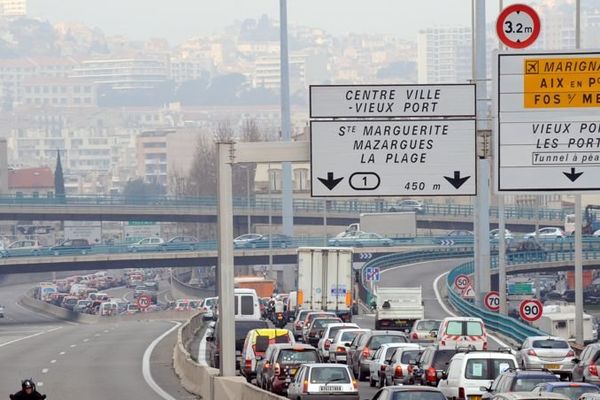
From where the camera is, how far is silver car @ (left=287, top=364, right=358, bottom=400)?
3738 centimetres

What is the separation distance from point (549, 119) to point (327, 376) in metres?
8.61

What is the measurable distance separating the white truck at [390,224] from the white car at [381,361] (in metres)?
105

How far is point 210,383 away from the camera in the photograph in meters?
39.8

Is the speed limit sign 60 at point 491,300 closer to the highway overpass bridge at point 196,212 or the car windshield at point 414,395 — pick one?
the car windshield at point 414,395

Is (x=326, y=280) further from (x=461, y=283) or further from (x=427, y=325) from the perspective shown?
(x=427, y=325)

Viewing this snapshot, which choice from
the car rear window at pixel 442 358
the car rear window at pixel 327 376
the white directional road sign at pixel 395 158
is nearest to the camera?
the white directional road sign at pixel 395 158

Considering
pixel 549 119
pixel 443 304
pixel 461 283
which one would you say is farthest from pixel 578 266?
pixel 443 304

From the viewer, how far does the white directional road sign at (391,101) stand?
1294 inches

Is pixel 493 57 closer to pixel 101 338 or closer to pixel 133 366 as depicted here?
pixel 133 366

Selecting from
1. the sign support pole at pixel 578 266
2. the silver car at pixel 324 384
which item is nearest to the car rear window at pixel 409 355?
the silver car at pixel 324 384

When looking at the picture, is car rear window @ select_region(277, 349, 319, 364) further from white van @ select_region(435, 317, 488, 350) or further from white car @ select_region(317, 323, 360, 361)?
white car @ select_region(317, 323, 360, 361)

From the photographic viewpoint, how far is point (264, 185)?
194m

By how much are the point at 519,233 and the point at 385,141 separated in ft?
496

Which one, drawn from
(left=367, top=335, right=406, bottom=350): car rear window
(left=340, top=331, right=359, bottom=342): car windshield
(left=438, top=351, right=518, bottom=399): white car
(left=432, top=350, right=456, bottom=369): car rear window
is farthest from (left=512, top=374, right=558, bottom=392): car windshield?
(left=340, top=331, right=359, bottom=342): car windshield
